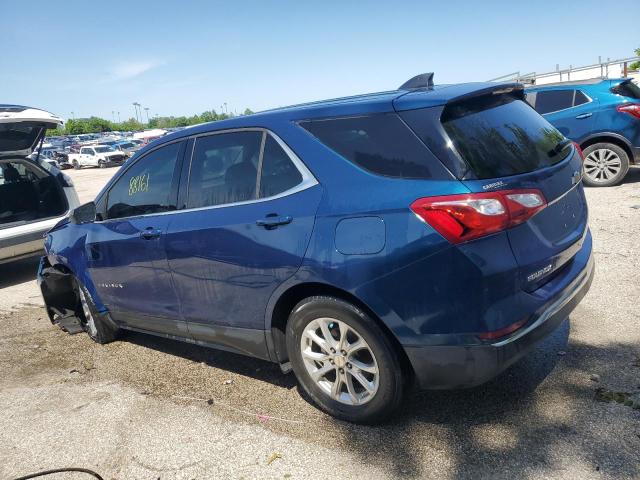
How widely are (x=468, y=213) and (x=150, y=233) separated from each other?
2.31m

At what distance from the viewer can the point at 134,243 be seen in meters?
4.02

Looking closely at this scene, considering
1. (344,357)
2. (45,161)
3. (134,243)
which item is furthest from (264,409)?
(45,161)

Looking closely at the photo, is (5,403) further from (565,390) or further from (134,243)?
(565,390)

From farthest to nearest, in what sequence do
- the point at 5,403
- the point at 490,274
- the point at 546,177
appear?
the point at 5,403, the point at 546,177, the point at 490,274

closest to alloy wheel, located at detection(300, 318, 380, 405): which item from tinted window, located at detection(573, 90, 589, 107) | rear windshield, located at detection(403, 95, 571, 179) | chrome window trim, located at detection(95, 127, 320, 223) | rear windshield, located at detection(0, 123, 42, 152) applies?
chrome window trim, located at detection(95, 127, 320, 223)

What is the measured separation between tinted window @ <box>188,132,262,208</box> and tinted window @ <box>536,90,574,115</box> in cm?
769

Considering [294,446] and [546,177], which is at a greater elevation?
[546,177]

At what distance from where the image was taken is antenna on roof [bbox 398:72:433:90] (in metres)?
3.42

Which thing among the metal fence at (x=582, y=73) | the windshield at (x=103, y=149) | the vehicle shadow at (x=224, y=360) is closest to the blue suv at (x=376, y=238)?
the vehicle shadow at (x=224, y=360)

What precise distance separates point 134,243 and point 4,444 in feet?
4.96

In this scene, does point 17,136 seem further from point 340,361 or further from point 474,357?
point 474,357

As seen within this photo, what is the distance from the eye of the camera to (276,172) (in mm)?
3221

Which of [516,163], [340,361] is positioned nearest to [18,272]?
[340,361]

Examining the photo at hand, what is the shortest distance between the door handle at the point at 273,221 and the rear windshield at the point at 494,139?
2.76ft
